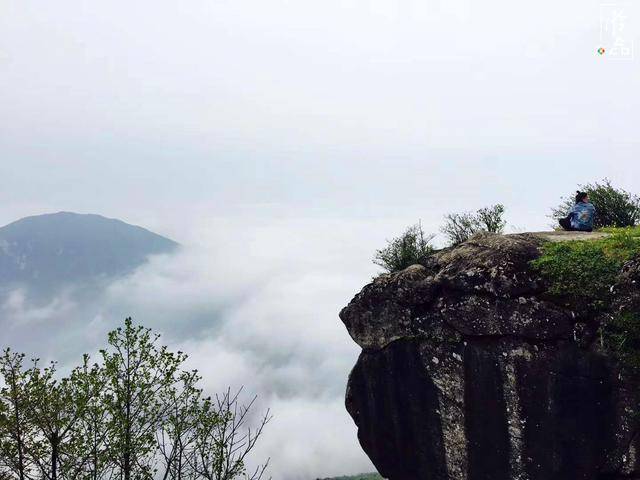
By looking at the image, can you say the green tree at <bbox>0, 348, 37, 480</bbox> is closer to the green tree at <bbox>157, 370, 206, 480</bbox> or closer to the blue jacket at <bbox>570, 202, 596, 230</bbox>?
the green tree at <bbox>157, 370, 206, 480</bbox>

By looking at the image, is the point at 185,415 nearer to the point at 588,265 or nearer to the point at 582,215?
the point at 588,265

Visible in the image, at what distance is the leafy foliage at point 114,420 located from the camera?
62.6 ft

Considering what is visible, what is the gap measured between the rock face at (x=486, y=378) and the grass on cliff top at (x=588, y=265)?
26.8 inches

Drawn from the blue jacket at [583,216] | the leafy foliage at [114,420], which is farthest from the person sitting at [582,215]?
the leafy foliage at [114,420]

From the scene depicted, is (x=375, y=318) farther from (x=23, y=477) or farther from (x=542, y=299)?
(x=23, y=477)

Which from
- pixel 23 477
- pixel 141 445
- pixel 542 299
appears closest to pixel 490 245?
pixel 542 299

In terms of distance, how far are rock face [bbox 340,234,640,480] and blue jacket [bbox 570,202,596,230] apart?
577cm

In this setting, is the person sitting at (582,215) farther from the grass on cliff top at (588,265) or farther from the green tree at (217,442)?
the green tree at (217,442)

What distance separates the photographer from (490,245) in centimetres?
2516

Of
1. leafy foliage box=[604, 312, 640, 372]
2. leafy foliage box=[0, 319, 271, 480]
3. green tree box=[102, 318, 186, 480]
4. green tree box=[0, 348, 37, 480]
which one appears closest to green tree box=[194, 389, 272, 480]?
leafy foliage box=[0, 319, 271, 480]

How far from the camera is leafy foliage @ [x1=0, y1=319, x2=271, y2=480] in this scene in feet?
62.6

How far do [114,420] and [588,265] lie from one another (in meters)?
22.3

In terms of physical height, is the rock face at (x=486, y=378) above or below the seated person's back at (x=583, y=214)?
below

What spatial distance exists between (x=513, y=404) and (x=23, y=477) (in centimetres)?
2113
